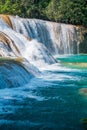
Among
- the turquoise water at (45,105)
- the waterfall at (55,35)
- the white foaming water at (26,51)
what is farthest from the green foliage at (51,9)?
the turquoise water at (45,105)

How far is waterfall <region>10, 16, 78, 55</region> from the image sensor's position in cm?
3778

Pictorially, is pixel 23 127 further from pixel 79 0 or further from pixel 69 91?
pixel 79 0

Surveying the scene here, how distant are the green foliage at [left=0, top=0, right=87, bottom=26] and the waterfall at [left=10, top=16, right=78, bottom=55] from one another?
114 inches

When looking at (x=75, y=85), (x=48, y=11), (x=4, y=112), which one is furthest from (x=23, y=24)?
(x=4, y=112)

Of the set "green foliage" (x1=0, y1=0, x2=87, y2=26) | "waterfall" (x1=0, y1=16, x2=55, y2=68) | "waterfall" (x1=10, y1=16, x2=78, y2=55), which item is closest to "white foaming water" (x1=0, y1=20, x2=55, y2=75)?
"waterfall" (x1=0, y1=16, x2=55, y2=68)

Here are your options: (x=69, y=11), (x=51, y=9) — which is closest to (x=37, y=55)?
(x=69, y=11)

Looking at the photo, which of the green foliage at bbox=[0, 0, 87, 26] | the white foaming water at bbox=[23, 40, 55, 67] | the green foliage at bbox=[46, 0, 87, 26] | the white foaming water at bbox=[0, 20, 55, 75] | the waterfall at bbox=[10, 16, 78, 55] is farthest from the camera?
the green foliage at bbox=[0, 0, 87, 26]

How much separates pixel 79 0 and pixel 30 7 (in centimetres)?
704

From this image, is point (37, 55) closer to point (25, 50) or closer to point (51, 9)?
point (25, 50)

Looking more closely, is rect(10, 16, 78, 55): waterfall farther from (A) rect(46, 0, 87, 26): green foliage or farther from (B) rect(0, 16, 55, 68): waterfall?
(B) rect(0, 16, 55, 68): waterfall

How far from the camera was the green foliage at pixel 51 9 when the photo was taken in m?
43.5

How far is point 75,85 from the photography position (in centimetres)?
1783

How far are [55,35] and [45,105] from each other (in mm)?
27405

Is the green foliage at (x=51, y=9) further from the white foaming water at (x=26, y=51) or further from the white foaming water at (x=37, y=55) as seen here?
the white foaming water at (x=37, y=55)
